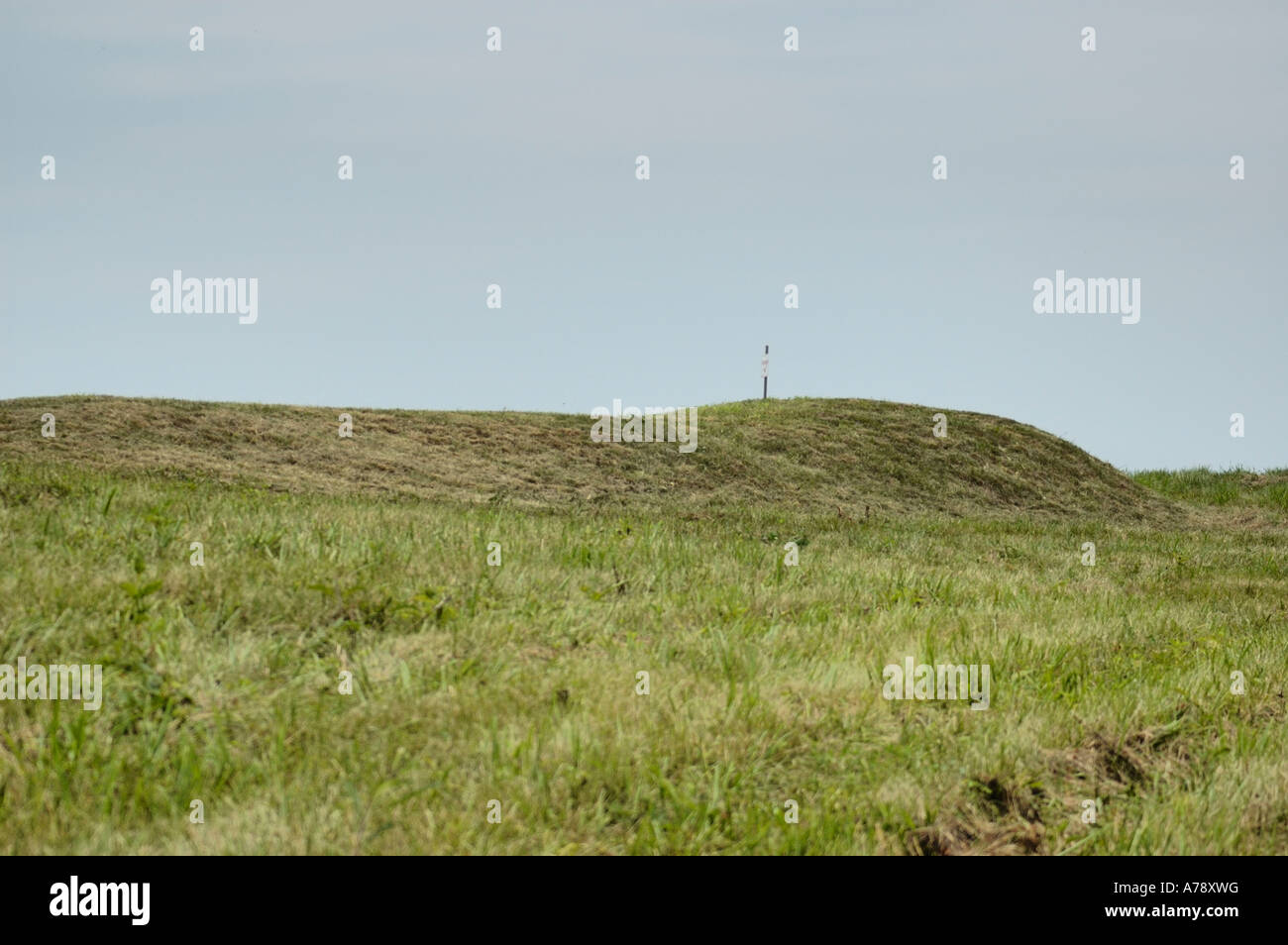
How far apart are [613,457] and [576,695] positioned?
1942 centimetres

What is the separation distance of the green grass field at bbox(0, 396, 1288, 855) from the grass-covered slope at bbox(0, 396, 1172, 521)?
792cm

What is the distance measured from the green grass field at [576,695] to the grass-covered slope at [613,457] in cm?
792

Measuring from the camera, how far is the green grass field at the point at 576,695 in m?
4.27

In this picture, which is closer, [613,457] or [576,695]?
[576,695]

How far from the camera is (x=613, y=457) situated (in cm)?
2473

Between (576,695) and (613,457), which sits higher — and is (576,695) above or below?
below

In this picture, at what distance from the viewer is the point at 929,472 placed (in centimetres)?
2803

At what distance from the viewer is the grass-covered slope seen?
18.9 meters

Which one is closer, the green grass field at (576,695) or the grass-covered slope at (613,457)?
the green grass field at (576,695)

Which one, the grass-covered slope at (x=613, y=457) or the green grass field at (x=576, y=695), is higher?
the grass-covered slope at (x=613, y=457)

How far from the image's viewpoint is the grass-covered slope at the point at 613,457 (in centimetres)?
1891

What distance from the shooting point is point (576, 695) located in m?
5.38

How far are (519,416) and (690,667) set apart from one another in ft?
73.8

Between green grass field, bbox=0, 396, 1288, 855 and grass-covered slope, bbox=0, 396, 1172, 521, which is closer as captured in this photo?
green grass field, bbox=0, 396, 1288, 855
